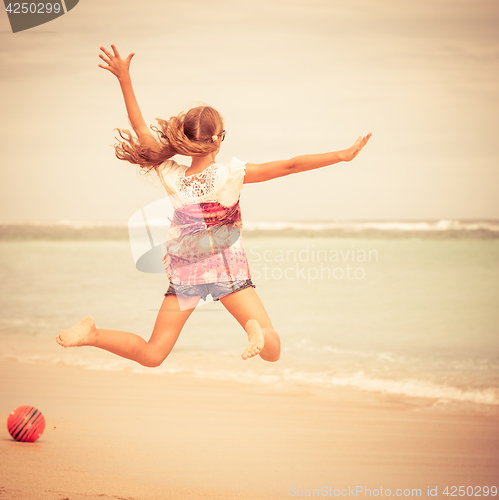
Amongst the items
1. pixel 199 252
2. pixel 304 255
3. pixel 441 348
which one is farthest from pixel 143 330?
pixel 304 255

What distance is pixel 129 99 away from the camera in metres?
2.90

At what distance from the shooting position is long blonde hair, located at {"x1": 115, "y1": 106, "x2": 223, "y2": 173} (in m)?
2.72

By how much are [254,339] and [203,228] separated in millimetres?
664

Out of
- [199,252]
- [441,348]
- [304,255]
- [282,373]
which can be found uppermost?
[199,252]

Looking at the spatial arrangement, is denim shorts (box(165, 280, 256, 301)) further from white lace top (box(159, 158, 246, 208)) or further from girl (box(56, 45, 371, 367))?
white lace top (box(159, 158, 246, 208))

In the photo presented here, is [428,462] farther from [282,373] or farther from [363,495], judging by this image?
[282,373]

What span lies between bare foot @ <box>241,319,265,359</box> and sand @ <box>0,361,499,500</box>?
1570 mm

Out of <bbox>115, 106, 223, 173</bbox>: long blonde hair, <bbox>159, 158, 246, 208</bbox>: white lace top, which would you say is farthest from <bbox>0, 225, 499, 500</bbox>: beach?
<bbox>115, 106, 223, 173</bbox>: long blonde hair

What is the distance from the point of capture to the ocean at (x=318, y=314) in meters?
6.04

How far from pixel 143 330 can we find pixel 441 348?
4.09 metres

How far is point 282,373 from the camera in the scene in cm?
605

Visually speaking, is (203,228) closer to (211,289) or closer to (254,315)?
(211,289)

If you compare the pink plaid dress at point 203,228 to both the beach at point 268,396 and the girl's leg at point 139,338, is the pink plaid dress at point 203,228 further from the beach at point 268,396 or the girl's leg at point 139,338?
the beach at point 268,396

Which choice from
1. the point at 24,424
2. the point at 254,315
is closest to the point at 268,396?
the point at 24,424
